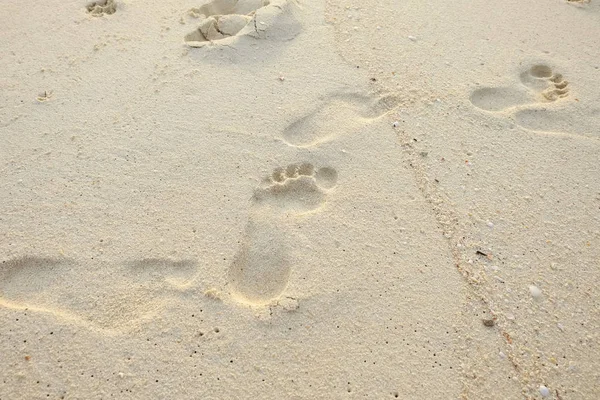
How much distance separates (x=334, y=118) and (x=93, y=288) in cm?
127

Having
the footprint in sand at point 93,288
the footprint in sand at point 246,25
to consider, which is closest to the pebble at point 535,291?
the footprint in sand at point 93,288

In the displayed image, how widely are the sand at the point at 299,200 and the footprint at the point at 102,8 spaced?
0.04 ft

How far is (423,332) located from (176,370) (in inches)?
32.1

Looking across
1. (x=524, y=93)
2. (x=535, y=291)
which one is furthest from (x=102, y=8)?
(x=535, y=291)

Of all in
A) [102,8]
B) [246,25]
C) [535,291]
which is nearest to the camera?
[535,291]

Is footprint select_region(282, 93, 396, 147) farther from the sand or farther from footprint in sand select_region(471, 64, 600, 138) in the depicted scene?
footprint in sand select_region(471, 64, 600, 138)

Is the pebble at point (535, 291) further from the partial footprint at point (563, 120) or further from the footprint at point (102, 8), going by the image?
the footprint at point (102, 8)

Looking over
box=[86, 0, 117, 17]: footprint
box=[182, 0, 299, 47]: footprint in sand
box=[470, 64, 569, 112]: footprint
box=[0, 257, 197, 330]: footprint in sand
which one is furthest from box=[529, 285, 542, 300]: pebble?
box=[86, 0, 117, 17]: footprint

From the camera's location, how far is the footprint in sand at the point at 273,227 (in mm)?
1665

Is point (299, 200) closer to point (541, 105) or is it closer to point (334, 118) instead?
point (334, 118)

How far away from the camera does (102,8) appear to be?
279cm

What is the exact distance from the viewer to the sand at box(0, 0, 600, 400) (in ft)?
4.90

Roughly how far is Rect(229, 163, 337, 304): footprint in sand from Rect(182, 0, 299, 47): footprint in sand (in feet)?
3.38

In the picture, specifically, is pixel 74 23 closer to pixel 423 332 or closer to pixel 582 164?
pixel 423 332
